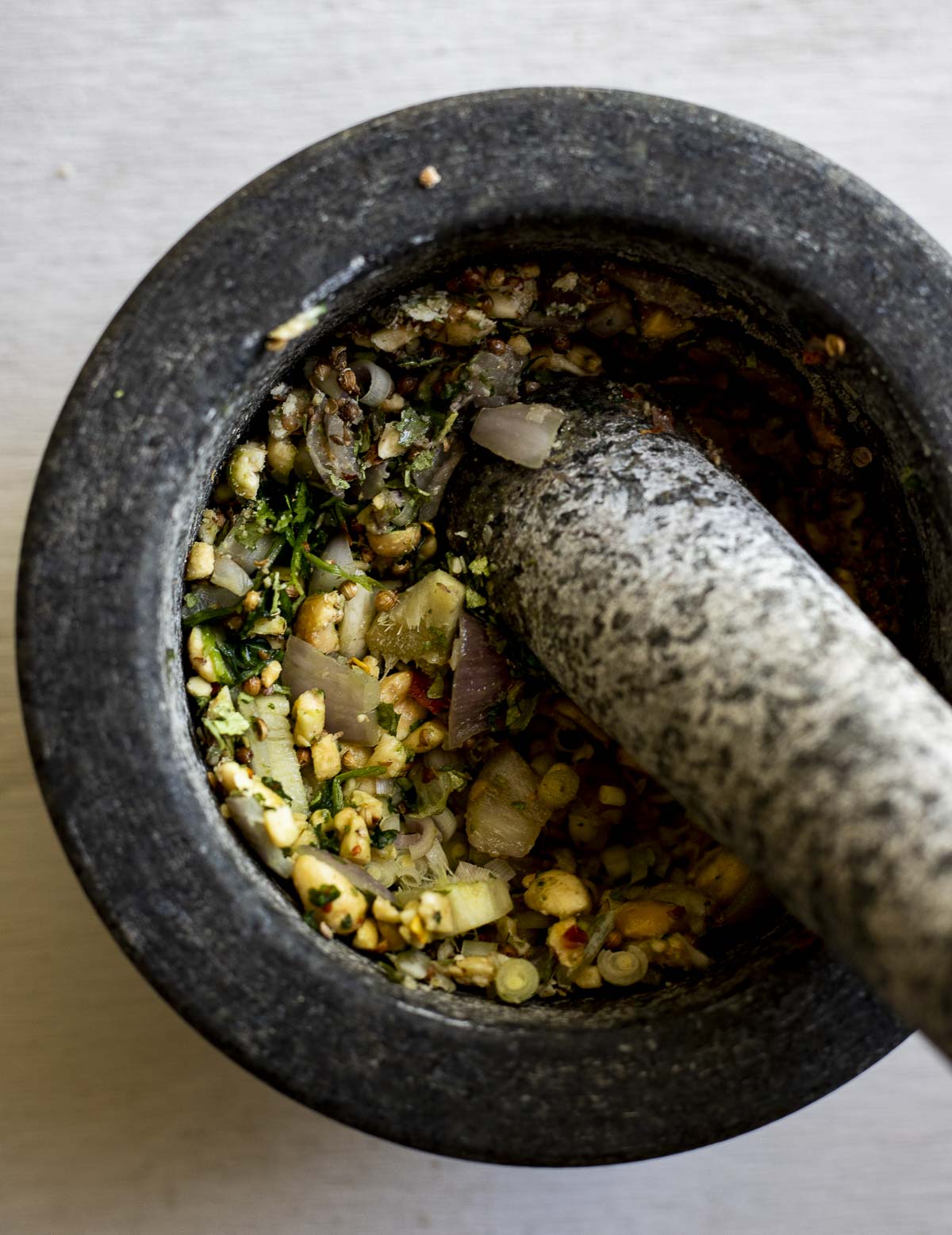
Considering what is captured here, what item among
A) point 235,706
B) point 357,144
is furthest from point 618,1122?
point 357,144

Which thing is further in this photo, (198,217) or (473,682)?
(198,217)

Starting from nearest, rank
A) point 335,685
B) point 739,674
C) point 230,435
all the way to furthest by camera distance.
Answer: point 739,674 → point 230,435 → point 335,685

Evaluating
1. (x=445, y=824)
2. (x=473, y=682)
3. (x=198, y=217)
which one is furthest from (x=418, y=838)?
(x=198, y=217)

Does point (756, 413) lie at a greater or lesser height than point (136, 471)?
greater

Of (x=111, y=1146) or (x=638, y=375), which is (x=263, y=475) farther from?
(x=111, y=1146)

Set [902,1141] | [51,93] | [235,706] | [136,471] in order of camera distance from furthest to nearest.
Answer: [902,1141] < [51,93] < [235,706] < [136,471]

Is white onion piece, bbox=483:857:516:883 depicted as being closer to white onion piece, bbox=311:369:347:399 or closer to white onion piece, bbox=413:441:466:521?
white onion piece, bbox=413:441:466:521

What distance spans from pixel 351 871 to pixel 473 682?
0.19 metres

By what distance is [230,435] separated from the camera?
903 mm

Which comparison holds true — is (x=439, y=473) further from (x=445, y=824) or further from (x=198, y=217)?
(x=198, y=217)

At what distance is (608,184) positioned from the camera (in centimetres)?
83

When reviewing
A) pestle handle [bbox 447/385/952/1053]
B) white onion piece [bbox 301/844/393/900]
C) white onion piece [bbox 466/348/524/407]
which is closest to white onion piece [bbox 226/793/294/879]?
white onion piece [bbox 301/844/393/900]

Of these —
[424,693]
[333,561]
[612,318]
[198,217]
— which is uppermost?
[198,217]

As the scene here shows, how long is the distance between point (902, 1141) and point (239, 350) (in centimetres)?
124
